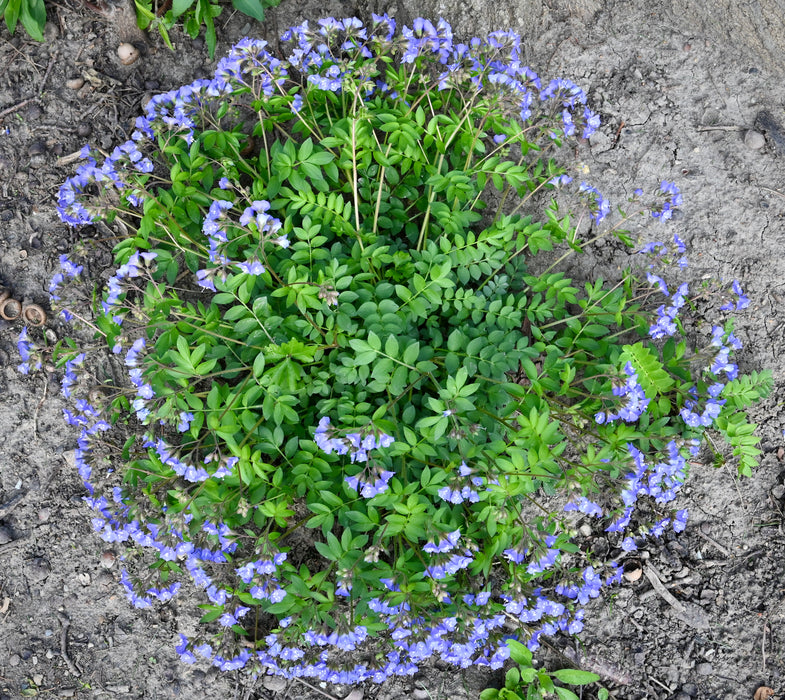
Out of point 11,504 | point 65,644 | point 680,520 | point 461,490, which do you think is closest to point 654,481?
point 680,520

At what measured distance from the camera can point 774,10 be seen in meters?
3.53

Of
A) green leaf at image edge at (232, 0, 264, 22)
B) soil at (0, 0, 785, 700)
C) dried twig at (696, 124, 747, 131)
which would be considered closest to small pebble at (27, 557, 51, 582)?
soil at (0, 0, 785, 700)

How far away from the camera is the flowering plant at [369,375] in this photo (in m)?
2.54

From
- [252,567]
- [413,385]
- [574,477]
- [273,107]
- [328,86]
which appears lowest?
[252,567]

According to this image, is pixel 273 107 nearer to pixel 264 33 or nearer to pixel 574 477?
pixel 264 33

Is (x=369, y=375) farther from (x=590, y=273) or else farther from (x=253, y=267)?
(x=590, y=273)

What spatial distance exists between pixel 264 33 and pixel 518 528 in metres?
3.00

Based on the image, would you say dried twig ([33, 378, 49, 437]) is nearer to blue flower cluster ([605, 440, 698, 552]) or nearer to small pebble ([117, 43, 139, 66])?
small pebble ([117, 43, 139, 66])

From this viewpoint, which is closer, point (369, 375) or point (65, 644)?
point (369, 375)

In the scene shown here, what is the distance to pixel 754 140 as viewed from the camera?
137 inches

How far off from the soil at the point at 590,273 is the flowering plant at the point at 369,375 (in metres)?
0.45

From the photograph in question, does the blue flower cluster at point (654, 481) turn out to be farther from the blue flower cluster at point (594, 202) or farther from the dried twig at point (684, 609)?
the blue flower cluster at point (594, 202)

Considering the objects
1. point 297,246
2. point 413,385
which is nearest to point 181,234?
point 297,246

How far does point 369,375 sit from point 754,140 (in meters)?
2.58
